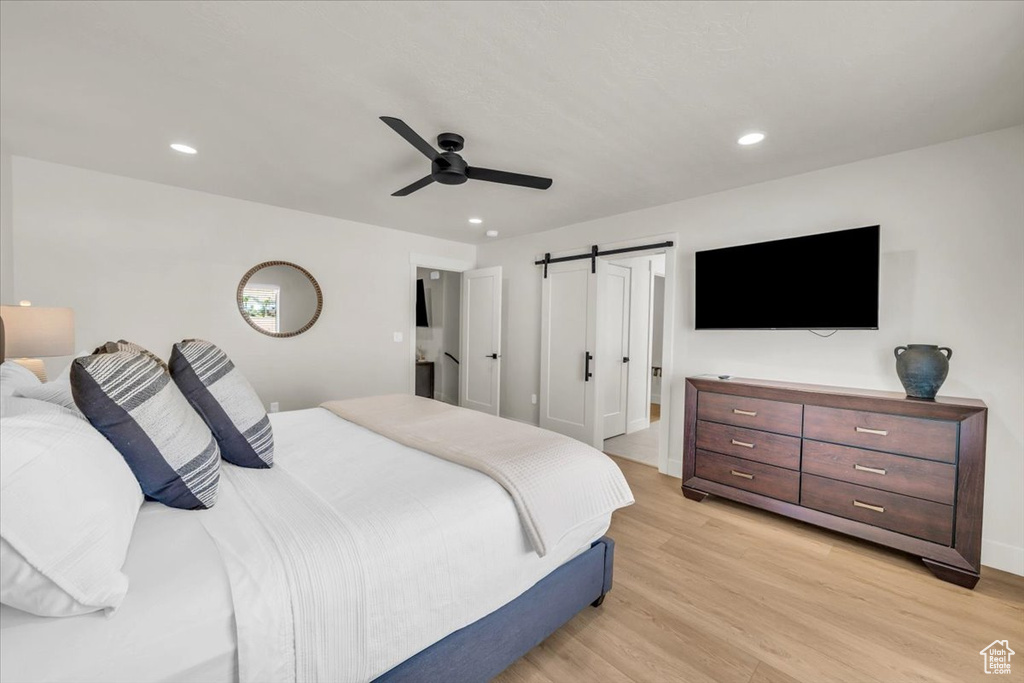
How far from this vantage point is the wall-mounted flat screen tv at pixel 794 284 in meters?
2.53

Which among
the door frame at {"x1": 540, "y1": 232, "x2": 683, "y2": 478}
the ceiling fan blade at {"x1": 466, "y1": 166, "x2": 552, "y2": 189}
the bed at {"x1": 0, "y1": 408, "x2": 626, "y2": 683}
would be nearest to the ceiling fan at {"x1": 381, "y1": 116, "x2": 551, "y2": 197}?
the ceiling fan blade at {"x1": 466, "y1": 166, "x2": 552, "y2": 189}

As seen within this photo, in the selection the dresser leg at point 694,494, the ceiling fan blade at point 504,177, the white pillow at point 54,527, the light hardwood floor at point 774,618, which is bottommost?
the light hardwood floor at point 774,618

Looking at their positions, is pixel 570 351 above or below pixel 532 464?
above

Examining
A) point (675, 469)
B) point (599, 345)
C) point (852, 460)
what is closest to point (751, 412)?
point (852, 460)

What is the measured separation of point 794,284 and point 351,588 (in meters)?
3.21

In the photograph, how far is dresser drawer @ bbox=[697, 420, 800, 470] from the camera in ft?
8.55

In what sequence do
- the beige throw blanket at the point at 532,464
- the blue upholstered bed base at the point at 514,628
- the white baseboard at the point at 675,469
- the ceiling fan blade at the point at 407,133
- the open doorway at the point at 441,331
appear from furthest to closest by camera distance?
the open doorway at the point at 441,331 < the white baseboard at the point at 675,469 < the ceiling fan blade at the point at 407,133 < the beige throw blanket at the point at 532,464 < the blue upholstered bed base at the point at 514,628

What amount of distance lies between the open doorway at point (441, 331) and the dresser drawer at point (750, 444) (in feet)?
13.1

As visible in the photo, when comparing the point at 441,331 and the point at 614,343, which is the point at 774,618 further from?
the point at 441,331

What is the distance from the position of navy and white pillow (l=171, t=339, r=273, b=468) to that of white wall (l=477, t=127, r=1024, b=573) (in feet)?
10.7

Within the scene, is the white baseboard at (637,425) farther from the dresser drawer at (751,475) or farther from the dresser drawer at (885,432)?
the dresser drawer at (885,432)

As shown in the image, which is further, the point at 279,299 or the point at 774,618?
the point at 279,299

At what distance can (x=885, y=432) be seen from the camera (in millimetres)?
2266

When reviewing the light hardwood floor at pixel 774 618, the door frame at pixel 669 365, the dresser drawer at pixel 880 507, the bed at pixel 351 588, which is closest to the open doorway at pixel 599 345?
the door frame at pixel 669 365
